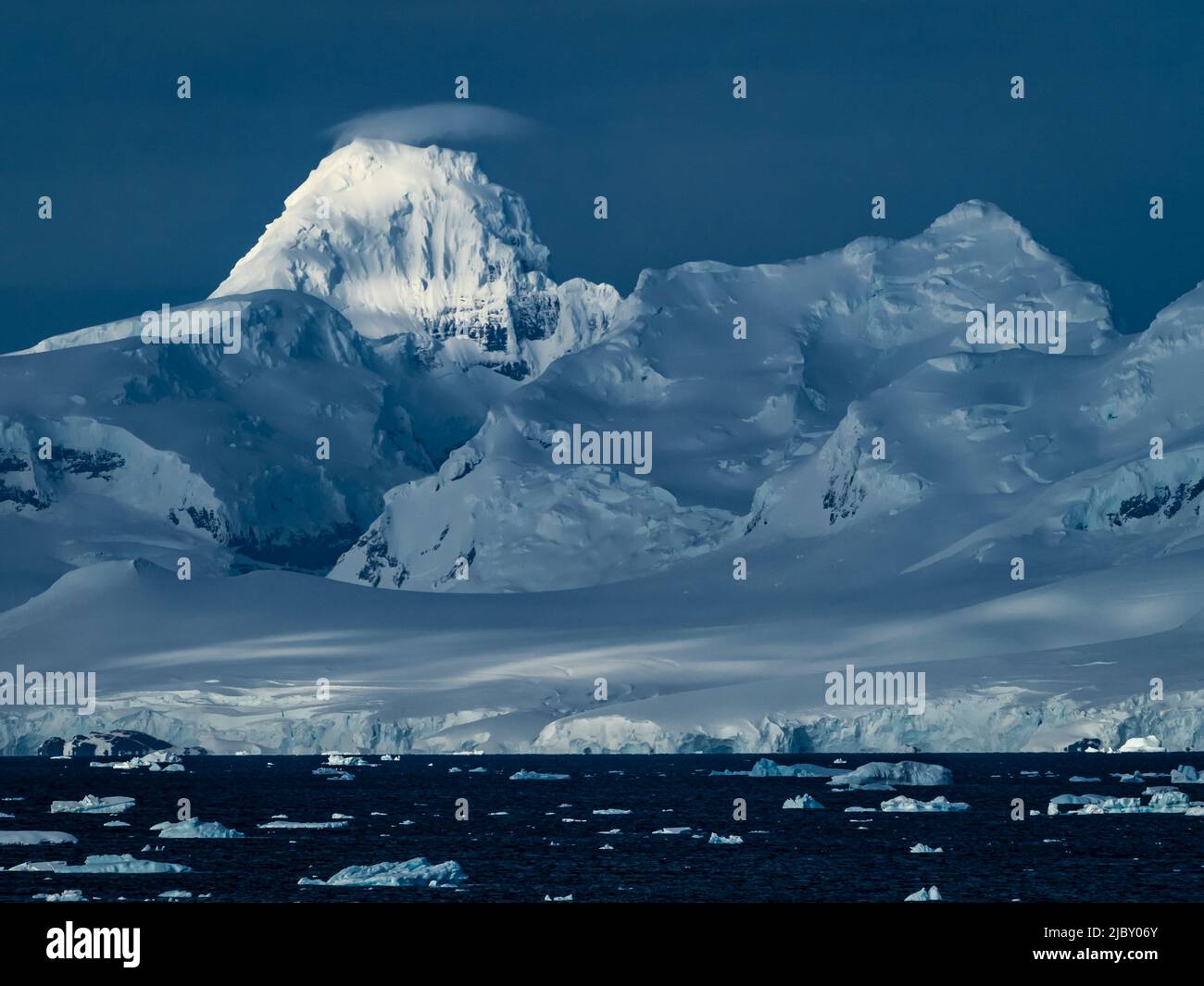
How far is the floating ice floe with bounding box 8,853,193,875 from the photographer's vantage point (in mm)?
77375

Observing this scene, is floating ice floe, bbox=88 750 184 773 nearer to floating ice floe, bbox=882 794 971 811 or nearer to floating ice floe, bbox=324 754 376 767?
floating ice floe, bbox=324 754 376 767

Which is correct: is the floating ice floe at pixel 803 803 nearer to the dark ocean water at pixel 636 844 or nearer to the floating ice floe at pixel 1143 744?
the dark ocean water at pixel 636 844

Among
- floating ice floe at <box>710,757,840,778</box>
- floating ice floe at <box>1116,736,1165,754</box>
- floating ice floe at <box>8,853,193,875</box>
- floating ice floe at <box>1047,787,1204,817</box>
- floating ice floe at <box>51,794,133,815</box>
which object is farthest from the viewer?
floating ice floe at <box>1116,736,1165,754</box>

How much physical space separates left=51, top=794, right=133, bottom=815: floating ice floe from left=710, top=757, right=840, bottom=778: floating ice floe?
4330 centimetres

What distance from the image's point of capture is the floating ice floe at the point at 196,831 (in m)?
94.8

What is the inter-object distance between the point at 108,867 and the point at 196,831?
58.0 ft

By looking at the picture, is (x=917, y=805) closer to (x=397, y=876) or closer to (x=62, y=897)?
(x=397, y=876)

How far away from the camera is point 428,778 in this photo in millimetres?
165500

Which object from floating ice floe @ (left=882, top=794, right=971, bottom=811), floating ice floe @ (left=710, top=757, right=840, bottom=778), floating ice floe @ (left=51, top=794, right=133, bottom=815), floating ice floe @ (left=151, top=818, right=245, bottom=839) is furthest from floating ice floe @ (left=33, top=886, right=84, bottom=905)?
floating ice floe @ (left=710, top=757, right=840, bottom=778)

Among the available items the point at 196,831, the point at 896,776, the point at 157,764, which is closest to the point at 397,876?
the point at 196,831

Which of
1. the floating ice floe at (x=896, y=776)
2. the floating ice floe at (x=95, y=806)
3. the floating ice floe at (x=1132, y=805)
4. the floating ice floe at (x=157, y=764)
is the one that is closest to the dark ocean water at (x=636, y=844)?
the floating ice floe at (x=1132, y=805)

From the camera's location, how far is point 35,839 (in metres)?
92.1

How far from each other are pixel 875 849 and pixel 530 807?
1407 inches
